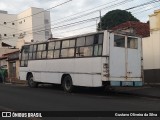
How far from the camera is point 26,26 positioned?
302 ft

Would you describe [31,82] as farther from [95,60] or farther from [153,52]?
[153,52]

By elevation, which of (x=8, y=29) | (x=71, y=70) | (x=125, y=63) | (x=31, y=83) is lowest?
(x=31, y=83)

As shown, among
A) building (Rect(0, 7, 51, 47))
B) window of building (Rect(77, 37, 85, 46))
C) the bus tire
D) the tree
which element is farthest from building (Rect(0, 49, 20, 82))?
building (Rect(0, 7, 51, 47))

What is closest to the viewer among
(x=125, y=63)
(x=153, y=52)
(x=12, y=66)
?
(x=125, y=63)

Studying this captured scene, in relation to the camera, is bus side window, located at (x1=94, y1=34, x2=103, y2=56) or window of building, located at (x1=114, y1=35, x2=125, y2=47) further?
window of building, located at (x1=114, y1=35, x2=125, y2=47)

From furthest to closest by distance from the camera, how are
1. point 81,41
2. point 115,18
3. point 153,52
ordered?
point 115,18, point 153,52, point 81,41

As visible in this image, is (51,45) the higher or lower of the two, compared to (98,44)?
higher

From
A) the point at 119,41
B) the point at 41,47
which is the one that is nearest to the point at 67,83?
the point at 41,47

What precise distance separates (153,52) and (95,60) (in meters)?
7.07

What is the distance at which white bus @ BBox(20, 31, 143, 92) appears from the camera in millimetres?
18438

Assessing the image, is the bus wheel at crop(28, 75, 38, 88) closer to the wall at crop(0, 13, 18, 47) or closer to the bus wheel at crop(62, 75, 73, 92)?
the bus wheel at crop(62, 75, 73, 92)

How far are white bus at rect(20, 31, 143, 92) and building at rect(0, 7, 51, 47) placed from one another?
65.2 metres

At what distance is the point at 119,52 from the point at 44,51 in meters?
6.20

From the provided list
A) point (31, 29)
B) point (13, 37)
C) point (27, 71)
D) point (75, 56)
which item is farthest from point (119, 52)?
point (13, 37)
